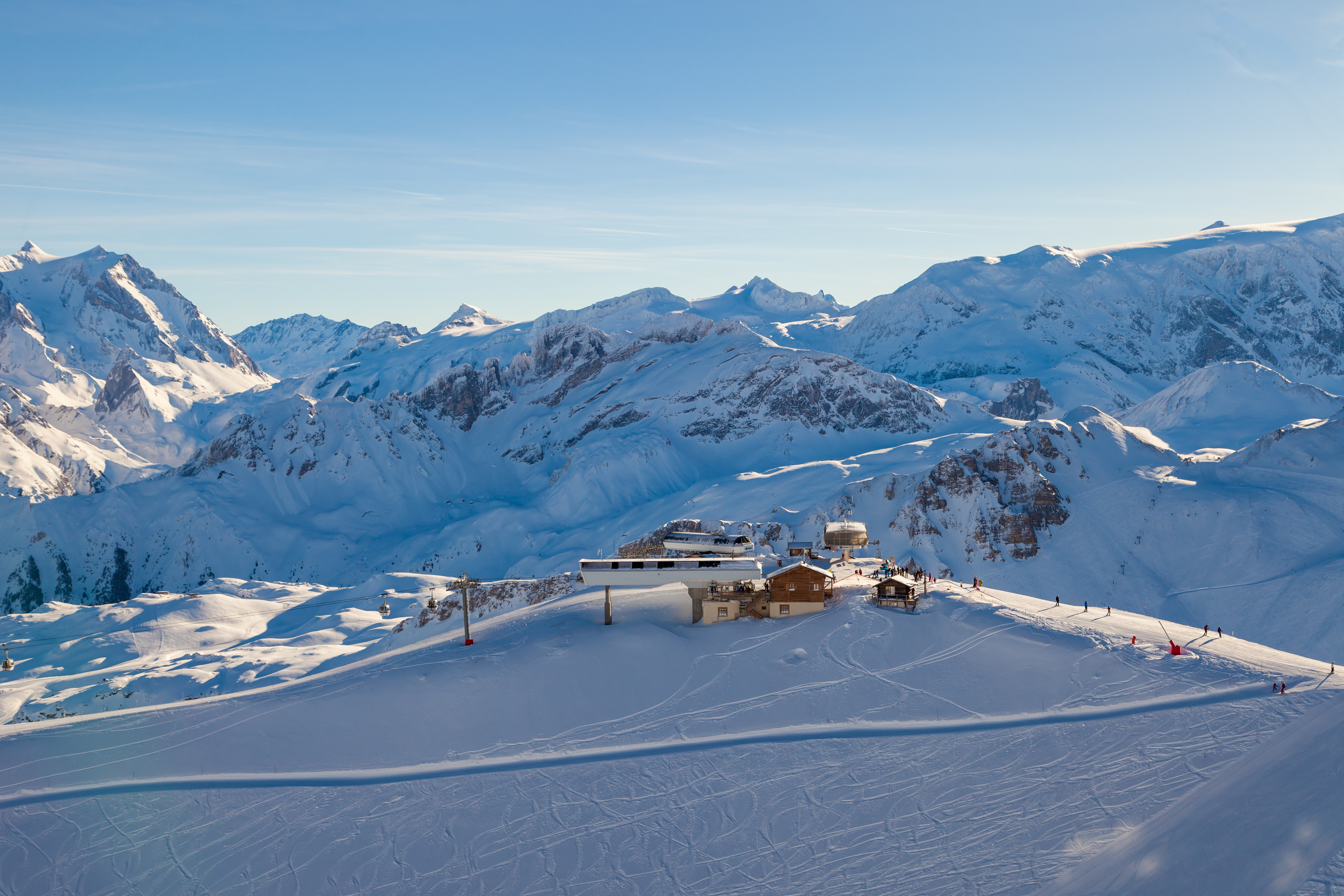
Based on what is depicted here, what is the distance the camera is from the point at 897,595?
178 feet

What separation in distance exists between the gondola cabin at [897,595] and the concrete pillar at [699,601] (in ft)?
33.6

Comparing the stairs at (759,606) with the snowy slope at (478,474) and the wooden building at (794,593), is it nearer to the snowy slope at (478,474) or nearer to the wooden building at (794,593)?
the wooden building at (794,593)

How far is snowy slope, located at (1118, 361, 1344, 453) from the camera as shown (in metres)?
145

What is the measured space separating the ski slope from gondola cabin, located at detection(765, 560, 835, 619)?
871 millimetres

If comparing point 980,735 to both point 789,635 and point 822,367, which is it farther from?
point 822,367

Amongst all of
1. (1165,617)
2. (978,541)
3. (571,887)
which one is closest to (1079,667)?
(571,887)

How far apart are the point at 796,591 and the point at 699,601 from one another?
5849mm

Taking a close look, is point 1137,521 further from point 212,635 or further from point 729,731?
point 212,635

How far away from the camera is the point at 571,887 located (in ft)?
113

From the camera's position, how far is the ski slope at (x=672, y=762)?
116ft

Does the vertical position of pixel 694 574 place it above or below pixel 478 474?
above

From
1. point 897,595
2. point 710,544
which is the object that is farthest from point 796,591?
point 710,544

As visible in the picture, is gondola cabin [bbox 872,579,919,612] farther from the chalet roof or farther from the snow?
the chalet roof

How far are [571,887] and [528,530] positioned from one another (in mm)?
107721
